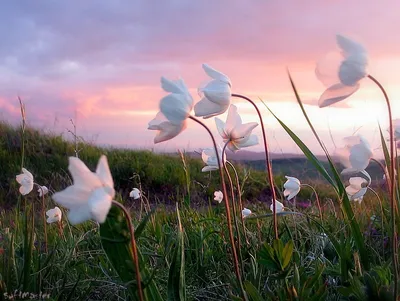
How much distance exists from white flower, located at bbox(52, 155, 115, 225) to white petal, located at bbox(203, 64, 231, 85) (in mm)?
460

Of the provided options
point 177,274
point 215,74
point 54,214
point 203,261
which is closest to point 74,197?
point 177,274

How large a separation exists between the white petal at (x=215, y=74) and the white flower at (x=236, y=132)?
0.69ft

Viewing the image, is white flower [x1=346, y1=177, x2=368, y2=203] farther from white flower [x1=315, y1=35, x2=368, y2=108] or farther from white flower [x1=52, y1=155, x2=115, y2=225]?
white flower [x1=52, y1=155, x2=115, y2=225]

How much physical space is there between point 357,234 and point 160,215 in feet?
5.76

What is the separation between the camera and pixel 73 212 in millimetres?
925

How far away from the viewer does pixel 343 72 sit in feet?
3.65

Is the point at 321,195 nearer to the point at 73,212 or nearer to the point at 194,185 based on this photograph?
the point at 194,185

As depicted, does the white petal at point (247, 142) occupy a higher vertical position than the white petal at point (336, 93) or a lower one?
lower

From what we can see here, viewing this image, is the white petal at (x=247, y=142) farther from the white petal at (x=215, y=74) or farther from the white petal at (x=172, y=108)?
the white petal at (x=172, y=108)

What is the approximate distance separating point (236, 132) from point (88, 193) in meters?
0.65

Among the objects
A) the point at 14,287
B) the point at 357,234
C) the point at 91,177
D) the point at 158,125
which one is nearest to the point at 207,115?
the point at 158,125

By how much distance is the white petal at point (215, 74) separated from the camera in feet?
4.21

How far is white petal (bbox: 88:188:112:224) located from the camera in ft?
2.87

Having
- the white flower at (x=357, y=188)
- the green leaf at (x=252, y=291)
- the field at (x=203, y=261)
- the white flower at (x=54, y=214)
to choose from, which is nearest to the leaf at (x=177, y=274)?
the field at (x=203, y=261)
